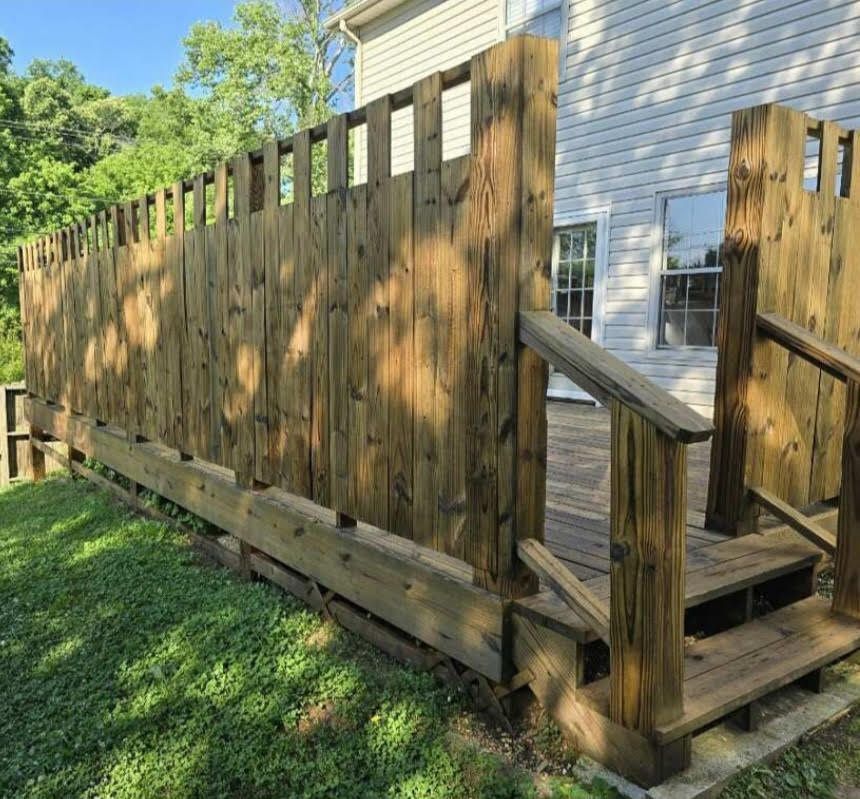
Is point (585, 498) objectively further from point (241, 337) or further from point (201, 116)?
point (201, 116)

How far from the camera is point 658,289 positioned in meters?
6.50

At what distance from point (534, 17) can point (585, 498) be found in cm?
610

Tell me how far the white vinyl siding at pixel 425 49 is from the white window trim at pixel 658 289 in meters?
2.49

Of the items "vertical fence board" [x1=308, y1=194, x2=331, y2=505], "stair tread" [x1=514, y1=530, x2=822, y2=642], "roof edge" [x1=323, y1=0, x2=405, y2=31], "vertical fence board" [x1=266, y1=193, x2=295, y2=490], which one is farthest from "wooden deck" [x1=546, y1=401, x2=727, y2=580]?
"roof edge" [x1=323, y1=0, x2=405, y2=31]

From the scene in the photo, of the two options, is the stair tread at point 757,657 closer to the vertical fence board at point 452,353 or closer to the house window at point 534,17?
the vertical fence board at point 452,353

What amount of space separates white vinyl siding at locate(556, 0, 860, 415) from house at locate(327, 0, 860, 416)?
1 centimetres

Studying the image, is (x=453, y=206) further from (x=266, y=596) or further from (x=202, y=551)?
(x=202, y=551)

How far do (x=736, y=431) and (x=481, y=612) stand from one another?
52.0 inches

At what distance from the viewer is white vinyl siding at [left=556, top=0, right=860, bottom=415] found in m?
5.38

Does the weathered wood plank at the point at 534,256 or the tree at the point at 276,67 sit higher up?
Result: the tree at the point at 276,67

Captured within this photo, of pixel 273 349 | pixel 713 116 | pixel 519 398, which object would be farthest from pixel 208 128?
pixel 519 398

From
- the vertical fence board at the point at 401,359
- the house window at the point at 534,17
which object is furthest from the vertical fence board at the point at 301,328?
the house window at the point at 534,17

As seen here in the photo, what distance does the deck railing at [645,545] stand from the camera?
162 centimetres

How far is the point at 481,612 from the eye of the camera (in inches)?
84.9
